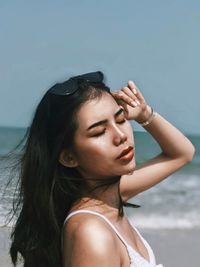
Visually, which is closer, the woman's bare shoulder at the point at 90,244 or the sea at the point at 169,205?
the woman's bare shoulder at the point at 90,244

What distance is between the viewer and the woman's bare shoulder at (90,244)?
6.70 ft

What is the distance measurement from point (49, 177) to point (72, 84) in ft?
1.02

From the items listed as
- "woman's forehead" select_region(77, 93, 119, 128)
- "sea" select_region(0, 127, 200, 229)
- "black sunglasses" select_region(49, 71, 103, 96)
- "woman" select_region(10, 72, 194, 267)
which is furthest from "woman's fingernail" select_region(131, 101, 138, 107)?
"sea" select_region(0, 127, 200, 229)

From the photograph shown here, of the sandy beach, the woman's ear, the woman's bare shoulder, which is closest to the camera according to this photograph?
the woman's bare shoulder

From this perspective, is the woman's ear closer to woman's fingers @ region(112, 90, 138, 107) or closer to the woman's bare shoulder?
the woman's bare shoulder

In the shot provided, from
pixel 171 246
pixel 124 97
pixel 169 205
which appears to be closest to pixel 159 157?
pixel 124 97

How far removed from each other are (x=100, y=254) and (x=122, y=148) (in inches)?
14.0

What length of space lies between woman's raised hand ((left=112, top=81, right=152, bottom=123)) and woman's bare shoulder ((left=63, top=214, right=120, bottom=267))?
516 mm

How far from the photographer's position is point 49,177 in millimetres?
2312

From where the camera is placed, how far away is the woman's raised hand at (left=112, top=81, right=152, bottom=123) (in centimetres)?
251

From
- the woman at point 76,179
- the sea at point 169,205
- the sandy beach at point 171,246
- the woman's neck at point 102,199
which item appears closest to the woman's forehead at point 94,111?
the woman at point 76,179

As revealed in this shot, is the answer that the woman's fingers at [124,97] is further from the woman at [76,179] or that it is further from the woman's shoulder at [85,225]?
the woman's shoulder at [85,225]

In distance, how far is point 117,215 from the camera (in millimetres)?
2393

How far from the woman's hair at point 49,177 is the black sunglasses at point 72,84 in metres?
0.01
